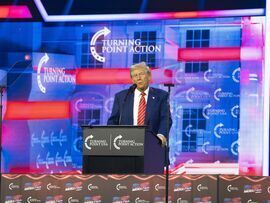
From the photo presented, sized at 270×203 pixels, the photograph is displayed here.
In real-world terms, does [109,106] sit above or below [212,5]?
below

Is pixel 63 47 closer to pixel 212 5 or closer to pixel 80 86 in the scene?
pixel 80 86

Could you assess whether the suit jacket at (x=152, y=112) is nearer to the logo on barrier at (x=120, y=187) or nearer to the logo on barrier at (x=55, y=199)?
the logo on barrier at (x=120, y=187)

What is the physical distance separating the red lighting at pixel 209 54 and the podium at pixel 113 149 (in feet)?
9.97

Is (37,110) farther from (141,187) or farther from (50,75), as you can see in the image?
(141,187)

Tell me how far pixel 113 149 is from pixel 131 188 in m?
0.66

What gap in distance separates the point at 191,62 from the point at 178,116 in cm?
65

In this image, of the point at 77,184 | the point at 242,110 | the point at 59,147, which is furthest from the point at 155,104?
the point at 59,147

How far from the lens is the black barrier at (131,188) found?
521cm

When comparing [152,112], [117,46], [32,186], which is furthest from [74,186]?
[117,46]

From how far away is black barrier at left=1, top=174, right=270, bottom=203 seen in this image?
5.21 m

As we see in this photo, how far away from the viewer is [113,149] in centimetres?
588

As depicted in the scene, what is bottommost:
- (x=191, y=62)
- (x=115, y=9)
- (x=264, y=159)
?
(x=264, y=159)

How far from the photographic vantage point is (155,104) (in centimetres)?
635

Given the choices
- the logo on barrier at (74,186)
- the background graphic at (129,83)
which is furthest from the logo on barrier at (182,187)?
the background graphic at (129,83)
